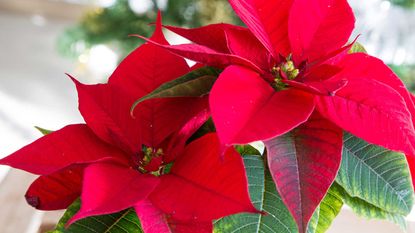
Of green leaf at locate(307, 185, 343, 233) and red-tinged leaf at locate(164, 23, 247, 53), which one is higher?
red-tinged leaf at locate(164, 23, 247, 53)

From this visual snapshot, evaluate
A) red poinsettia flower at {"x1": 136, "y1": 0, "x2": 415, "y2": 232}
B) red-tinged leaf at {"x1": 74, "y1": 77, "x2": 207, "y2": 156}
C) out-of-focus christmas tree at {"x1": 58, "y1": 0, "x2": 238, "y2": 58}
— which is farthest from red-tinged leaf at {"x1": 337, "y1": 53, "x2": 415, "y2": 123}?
out-of-focus christmas tree at {"x1": 58, "y1": 0, "x2": 238, "y2": 58}

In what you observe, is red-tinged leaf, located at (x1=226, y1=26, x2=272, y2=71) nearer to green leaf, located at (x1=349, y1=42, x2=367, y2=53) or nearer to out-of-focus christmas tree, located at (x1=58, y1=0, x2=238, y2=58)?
green leaf, located at (x1=349, y1=42, x2=367, y2=53)

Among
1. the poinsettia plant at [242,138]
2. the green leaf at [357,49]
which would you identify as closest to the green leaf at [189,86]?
the poinsettia plant at [242,138]

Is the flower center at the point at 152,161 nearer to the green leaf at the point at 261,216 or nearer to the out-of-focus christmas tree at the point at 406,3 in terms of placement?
the green leaf at the point at 261,216

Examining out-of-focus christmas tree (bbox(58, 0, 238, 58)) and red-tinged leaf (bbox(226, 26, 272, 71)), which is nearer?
red-tinged leaf (bbox(226, 26, 272, 71))

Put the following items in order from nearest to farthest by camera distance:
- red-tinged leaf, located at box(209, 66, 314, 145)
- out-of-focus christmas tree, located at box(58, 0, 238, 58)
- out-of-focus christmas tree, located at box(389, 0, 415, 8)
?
red-tinged leaf, located at box(209, 66, 314, 145) < out-of-focus christmas tree, located at box(389, 0, 415, 8) < out-of-focus christmas tree, located at box(58, 0, 238, 58)

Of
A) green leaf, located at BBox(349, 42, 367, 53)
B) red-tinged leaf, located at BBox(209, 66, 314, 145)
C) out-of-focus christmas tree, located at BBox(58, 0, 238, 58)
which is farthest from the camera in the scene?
out-of-focus christmas tree, located at BBox(58, 0, 238, 58)

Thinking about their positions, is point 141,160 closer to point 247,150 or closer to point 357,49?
point 247,150
